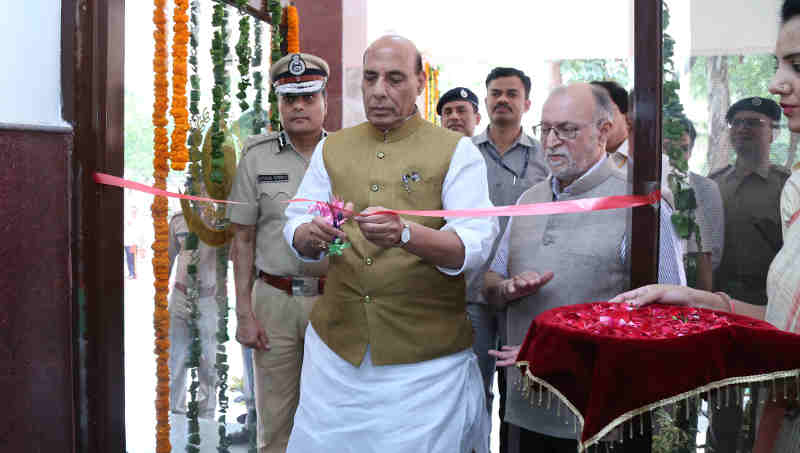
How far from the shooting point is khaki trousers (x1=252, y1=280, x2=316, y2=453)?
3.15 metres

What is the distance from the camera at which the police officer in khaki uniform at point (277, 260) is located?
10.4ft

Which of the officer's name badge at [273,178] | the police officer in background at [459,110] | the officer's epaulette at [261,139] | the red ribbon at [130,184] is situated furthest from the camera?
the police officer in background at [459,110]

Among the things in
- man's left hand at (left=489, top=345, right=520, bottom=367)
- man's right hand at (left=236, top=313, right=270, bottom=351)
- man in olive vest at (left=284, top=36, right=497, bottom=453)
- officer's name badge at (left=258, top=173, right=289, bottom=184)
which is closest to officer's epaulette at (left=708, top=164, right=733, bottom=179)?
man in olive vest at (left=284, top=36, right=497, bottom=453)

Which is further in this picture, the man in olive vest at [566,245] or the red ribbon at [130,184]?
the red ribbon at [130,184]

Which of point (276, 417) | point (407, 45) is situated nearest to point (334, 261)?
point (407, 45)

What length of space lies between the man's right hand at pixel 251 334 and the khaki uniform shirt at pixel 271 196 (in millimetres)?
244

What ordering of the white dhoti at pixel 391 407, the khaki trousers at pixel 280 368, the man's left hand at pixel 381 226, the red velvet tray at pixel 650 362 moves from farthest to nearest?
the khaki trousers at pixel 280 368 → the white dhoti at pixel 391 407 → the man's left hand at pixel 381 226 → the red velvet tray at pixel 650 362

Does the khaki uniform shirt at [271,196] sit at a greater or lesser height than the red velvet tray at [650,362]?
greater

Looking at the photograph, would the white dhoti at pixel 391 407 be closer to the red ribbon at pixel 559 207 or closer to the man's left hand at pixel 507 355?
the man's left hand at pixel 507 355

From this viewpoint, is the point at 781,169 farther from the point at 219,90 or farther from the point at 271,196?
the point at 219,90

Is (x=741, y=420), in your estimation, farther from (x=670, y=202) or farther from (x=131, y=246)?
(x=131, y=246)

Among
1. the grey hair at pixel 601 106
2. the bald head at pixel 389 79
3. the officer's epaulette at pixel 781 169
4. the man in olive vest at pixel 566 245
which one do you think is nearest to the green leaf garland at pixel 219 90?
the bald head at pixel 389 79

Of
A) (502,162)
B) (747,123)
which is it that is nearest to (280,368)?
(502,162)

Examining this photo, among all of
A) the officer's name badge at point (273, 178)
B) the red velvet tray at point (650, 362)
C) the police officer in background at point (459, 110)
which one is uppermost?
the police officer in background at point (459, 110)
